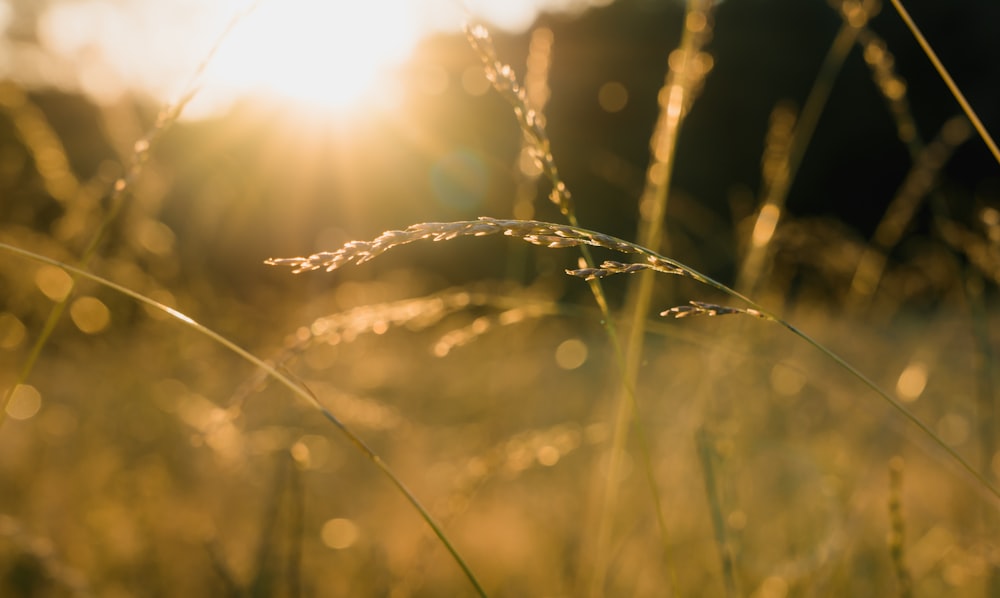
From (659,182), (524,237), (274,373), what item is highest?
(659,182)

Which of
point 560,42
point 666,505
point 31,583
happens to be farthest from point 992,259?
point 560,42

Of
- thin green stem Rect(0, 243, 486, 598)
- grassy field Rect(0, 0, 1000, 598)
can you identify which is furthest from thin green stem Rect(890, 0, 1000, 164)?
thin green stem Rect(0, 243, 486, 598)

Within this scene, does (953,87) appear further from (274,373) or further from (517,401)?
(517,401)

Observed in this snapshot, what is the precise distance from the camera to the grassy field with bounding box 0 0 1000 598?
2.79ft

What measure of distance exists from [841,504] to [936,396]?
1898 mm

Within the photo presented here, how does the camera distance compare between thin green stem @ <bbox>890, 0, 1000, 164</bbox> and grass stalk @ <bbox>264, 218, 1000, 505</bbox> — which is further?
thin green stem @ <bbox>890, 0, 1000, 164</bbox>

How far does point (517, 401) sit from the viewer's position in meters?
2.83

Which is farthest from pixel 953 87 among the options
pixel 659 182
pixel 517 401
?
pixel 517 401

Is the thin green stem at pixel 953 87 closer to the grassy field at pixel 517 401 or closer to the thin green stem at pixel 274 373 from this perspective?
the grassy field at pixel 517 401

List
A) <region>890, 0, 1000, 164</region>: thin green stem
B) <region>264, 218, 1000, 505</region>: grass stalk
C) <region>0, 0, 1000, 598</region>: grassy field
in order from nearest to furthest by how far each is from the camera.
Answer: <region>264, 218, 1000, 505</region>: grass stalk, <region>890, 0, 1000, 164</region>: thin green stem, <region>0, 0, 1000, 598</region>: grassy field

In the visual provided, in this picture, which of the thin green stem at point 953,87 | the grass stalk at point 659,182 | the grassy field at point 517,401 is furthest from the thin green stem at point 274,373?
the thin green stem at point 953,87

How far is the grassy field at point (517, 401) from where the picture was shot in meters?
0.85

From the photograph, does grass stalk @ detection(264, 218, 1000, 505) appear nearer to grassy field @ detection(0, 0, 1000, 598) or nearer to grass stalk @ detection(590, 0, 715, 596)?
grassy field @ detection(0, 0, 1000, 598)

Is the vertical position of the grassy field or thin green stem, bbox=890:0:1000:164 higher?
thin green stem, bbox=890:0:1000:164
